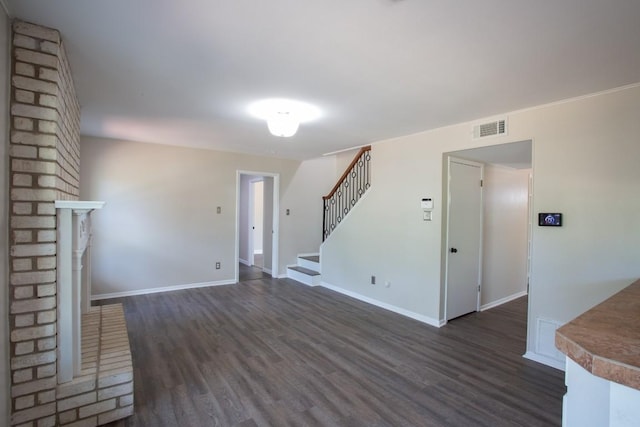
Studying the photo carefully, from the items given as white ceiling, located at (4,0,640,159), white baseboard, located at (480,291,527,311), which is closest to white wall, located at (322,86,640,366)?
white ceiling, located at (4,0,640,159)

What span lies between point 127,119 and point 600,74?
4524 millimetres

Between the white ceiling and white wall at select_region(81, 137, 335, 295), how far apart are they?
164 cm

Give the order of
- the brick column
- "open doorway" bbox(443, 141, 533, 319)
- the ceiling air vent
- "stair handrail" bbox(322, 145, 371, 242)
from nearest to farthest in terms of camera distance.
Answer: the brick column < the ceiling air vent < "open doorway" bbox(443, 141, 533, 319) < "stair handrail" bbox(322, 145, 371, 242)

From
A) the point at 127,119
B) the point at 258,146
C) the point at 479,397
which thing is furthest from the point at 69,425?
the point at 258,146

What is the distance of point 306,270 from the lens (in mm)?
6277

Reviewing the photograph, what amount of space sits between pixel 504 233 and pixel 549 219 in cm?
210

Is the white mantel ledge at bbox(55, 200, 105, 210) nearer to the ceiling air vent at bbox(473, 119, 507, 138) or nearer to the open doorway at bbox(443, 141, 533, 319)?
the ceiling air vent at bbox(473, 119, 507, 138)

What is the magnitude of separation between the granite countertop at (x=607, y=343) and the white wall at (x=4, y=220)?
2466mm

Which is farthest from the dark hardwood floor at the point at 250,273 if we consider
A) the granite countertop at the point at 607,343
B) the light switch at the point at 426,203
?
the granite countertop at the point at 607,343

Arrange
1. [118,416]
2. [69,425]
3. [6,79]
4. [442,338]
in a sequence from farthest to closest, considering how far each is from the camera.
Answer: [442,338], [118,416], [69,425], [6,79]

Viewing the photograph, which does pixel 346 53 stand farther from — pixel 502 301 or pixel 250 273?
pixel 250 273

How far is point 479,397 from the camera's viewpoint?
95.7 inches

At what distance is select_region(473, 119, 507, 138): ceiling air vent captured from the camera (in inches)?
129

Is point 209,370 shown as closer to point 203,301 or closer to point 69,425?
point 69,425
